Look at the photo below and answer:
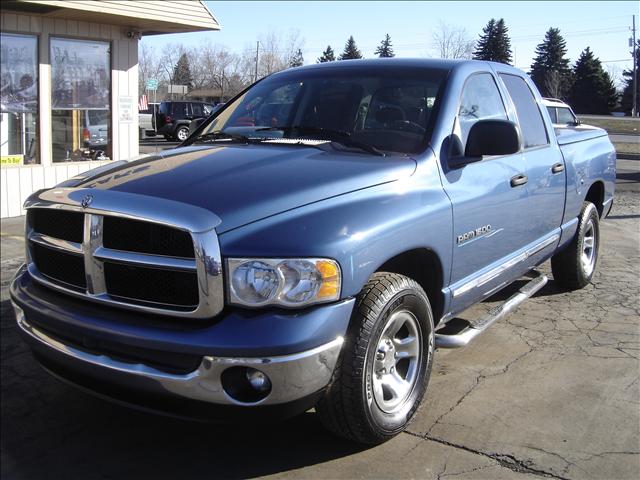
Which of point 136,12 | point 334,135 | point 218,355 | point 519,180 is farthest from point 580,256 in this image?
point 136,12

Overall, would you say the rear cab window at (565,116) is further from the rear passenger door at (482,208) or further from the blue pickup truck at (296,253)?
the blue pickup truck at (296,253)

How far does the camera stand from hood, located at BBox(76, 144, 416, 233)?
9.43 ft

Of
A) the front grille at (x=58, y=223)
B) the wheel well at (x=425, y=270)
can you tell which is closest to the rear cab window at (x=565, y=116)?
the wheel well at (x=425, y=270)

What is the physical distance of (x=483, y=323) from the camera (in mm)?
4141

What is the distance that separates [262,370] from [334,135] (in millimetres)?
1812

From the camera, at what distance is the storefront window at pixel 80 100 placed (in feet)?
32.0

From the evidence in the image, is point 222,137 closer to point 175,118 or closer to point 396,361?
point 396,361

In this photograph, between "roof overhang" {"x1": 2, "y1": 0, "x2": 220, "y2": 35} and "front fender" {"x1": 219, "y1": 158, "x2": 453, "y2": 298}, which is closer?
"front fender" {"x1": 219, "y1": 158, "x2": 453, "y2": 298}

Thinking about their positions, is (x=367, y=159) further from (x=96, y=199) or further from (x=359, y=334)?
(x=96, y=199)

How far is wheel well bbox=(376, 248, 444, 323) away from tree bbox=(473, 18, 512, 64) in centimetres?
5994

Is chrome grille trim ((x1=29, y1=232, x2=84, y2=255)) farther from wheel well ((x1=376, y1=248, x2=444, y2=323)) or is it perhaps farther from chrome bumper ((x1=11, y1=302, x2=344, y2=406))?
wheel well ((x1=376, y1=248, x2=444, y2=323))

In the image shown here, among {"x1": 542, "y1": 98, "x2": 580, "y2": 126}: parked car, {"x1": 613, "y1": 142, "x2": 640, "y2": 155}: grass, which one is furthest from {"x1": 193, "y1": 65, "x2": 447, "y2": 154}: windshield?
{"x1": 613, "y1": 142, "x2": 640, "y2": 155}: grass

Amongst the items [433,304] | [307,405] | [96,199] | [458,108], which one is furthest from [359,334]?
[458,108]

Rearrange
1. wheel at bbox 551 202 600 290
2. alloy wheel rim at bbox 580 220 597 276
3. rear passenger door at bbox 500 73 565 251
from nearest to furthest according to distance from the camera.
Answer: rear passenger door at bbox 500 73 565 251 < wheel at bbox 551 202 600 290 < alloy wheel rim at bbox 580 220 597 276
